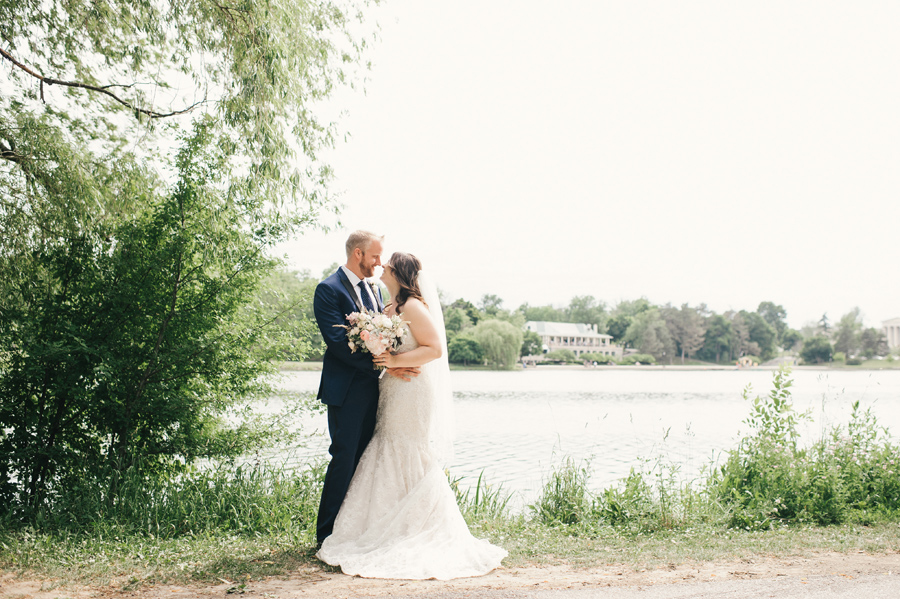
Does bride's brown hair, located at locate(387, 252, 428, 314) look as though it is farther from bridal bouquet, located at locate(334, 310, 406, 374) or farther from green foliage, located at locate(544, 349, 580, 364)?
green foliage, located at locate(544, 349, 580, 364)

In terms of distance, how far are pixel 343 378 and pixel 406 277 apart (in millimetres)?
839

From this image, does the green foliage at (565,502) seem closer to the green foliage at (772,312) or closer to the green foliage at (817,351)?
the green foliage at (817,351)

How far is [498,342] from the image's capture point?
61969 mm

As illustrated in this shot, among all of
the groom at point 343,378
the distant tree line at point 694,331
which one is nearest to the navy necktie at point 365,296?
the groom at point 343,378

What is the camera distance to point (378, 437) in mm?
4414

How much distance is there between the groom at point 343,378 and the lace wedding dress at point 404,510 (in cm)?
11

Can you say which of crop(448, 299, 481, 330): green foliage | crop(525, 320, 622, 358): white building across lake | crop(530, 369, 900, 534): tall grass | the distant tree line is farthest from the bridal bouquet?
crop(525, 320, 622, 358): white building across lake

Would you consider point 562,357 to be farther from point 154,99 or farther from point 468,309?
point 154,99

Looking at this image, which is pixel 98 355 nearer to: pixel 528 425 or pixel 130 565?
pixel 130 565

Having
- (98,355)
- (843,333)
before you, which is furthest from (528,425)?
(843,333)

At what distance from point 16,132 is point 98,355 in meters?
2.38

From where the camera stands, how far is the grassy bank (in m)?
4.05

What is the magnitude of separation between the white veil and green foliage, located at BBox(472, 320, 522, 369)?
57.4 metres

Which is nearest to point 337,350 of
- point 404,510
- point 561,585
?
point 404,510
